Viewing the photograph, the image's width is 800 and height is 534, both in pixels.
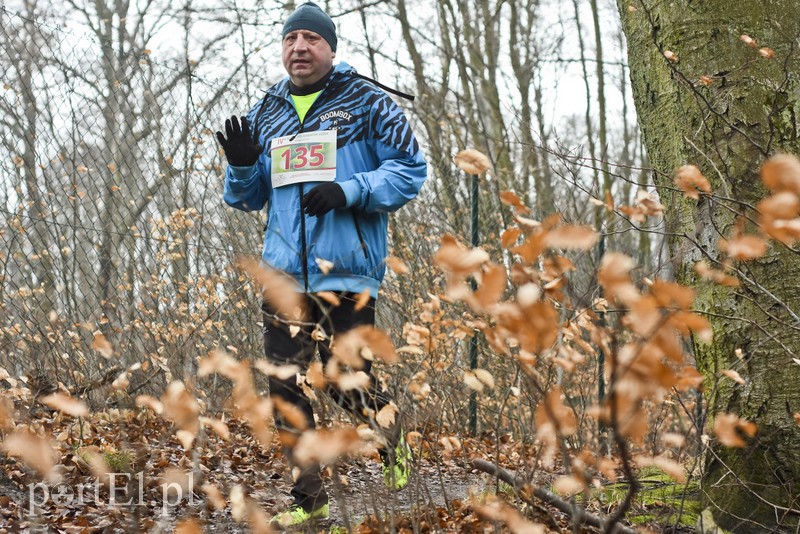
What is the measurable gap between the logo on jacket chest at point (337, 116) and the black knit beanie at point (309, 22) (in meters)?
0.38

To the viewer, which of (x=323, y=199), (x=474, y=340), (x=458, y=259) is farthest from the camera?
(x=474, y=340)

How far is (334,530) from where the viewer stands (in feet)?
9.62

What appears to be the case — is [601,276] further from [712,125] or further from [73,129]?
[73,129]

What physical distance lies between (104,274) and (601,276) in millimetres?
5498

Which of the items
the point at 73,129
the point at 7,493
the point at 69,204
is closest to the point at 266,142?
the point at 7,493

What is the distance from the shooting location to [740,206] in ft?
8.43

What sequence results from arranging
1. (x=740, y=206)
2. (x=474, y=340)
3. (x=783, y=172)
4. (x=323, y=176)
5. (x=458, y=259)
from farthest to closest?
(x=474, y=340) → (x=323, y=176) → (x=740, y=206) → (x=458, y=259) → (x=783, y=172)

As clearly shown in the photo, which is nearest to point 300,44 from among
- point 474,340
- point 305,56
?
point 305,56

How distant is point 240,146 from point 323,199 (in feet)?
1.73

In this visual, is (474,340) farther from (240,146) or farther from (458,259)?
(458,259)

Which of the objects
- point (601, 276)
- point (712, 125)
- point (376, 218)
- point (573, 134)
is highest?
point (573, 134)

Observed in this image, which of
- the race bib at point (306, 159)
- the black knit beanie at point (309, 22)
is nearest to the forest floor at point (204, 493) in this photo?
the race bib at point (306, 159)

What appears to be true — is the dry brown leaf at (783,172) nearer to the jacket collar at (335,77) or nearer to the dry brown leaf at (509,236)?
the dry brown leaf at (509,236)

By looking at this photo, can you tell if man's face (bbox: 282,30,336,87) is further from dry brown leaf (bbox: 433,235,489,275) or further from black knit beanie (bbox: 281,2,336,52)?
dry brown leaf (bbox: 433,235,489,275)
